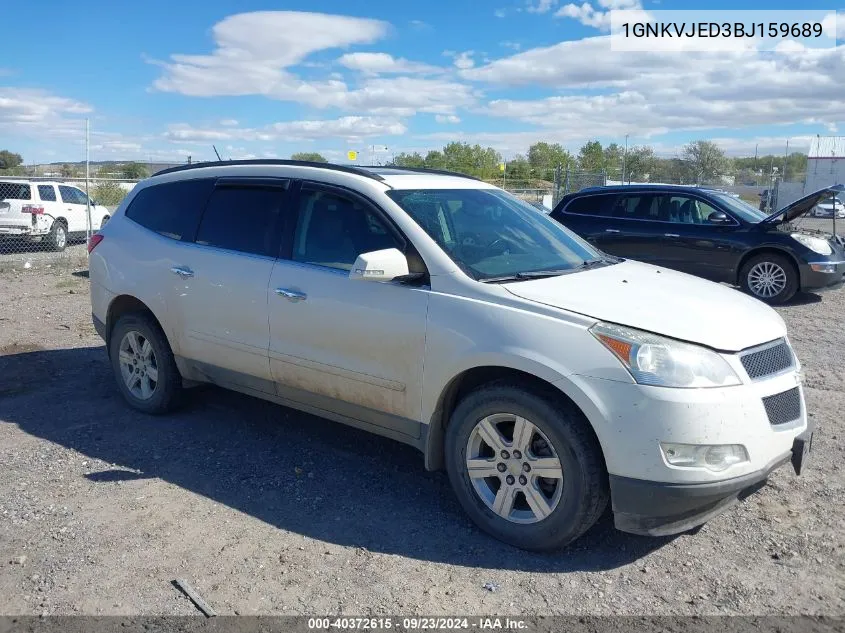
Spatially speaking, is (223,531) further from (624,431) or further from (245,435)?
(624,431)

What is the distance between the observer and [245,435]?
5238mm

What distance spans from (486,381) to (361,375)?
0.75 m

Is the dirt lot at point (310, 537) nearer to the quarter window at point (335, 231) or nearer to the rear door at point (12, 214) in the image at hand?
the quarter window at point (335, 231)

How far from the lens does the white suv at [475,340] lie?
10.9ft

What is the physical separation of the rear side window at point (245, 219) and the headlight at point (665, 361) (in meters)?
2.29

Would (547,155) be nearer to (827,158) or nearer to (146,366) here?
(827,158)

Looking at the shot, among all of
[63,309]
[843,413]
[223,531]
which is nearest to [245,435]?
[223,531]

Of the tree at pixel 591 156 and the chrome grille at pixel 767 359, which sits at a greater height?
the tree at pixel 591 156

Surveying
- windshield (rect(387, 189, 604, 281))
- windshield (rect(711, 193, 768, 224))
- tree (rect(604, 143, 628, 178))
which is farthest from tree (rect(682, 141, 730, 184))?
windshield (rect(387, 189, 604, 281))

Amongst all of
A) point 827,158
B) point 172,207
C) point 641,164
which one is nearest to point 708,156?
point 827,158

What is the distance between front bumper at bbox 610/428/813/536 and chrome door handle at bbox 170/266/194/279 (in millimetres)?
3137

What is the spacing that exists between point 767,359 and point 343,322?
7.24 feet

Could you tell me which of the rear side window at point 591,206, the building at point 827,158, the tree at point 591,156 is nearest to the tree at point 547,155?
the tree at point 591,156

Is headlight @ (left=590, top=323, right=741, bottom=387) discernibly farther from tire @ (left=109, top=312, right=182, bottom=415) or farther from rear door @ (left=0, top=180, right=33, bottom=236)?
rear door @ (left=0, top=180, right=33, bottom=236)
